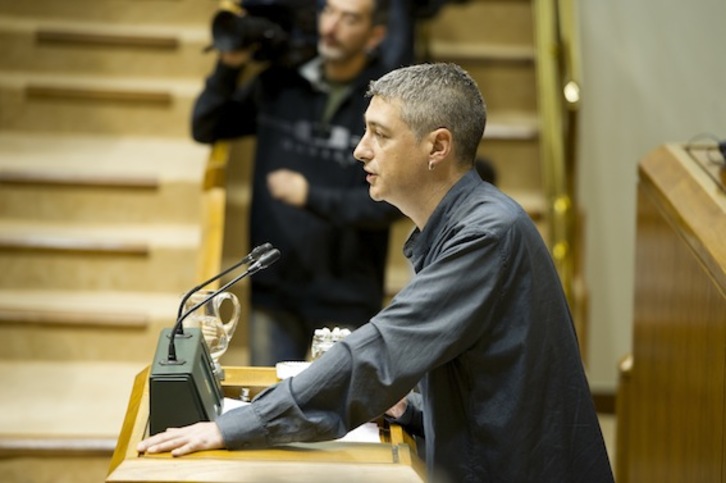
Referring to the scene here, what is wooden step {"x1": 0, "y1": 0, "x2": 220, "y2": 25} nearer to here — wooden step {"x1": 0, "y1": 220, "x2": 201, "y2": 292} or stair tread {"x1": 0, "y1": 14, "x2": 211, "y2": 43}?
stair tread {"x1": 0, "y1": 14, "x2": 211, "y2": 43}

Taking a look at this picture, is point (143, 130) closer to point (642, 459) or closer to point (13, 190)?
point (13, 190)

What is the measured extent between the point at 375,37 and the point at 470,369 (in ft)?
7.15

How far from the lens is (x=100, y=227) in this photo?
5160 millimetres

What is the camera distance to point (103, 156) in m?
5.32

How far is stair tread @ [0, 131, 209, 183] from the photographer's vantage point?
5.17 m

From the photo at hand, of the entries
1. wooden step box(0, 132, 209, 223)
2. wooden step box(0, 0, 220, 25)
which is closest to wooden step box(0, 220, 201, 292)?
wooden step box(0, 132, 209, 223)

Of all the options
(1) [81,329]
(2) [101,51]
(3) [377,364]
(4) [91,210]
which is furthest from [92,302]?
(3) [377,364]

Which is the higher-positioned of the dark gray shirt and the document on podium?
the dark gray shirt

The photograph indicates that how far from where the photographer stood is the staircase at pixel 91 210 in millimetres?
4438

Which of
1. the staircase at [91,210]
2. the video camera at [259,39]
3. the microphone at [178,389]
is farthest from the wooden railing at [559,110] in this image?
the microphone at [178,389]

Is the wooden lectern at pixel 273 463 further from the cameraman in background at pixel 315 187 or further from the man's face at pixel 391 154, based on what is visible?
the cameraman in background at pixel 315 187

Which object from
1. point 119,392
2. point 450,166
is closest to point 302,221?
point 119,392

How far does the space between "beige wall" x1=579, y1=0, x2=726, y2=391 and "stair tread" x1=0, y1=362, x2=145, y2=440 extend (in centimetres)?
202

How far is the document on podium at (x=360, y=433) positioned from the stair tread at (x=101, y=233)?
247 centimetres
